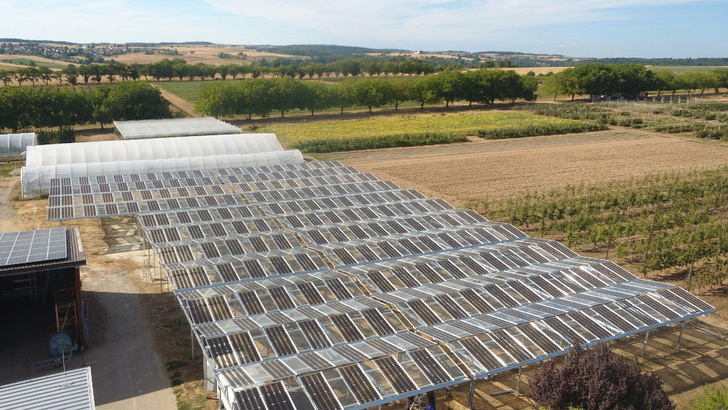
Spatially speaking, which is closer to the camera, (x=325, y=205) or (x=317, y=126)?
(x=325, y=205)

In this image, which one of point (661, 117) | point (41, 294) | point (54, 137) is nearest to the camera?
point (41, 294)

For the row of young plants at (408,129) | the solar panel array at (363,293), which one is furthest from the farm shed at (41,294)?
the row of young plants at (408,129)

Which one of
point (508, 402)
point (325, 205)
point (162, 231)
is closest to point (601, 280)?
point (508, 402)

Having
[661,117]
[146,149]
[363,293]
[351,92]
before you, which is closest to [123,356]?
[363,293]

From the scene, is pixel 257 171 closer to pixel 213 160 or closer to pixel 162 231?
pixel 213 160

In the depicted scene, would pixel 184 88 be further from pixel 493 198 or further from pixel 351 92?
pixel 493 198

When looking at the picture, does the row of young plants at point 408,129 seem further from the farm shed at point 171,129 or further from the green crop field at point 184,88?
the green crop field at point 184,88
